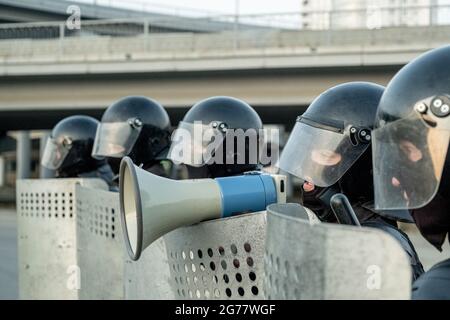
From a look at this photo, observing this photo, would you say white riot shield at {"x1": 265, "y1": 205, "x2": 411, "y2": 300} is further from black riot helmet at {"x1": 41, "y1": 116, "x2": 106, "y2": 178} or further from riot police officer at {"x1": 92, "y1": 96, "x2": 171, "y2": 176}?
black riot helmet at {"x1": 41, "y1": 116, "x2": 106, "y2": 178}

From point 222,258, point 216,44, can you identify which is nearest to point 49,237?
point 222,258

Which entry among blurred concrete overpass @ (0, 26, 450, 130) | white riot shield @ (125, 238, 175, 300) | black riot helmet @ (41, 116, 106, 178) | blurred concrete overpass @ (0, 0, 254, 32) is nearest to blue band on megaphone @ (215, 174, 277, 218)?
white riot shield @ (125, 238, 175, 300)

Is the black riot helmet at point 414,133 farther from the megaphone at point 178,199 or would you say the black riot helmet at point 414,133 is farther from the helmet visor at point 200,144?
the helmet visor at point 200,144

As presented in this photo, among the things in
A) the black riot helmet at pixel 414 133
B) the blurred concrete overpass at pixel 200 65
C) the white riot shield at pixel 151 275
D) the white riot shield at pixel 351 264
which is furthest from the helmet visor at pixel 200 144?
the blurred concrete overpass at pixel 200 65

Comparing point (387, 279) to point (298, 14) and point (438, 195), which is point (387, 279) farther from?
point (298, 14)

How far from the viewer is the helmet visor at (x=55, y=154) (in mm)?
7031

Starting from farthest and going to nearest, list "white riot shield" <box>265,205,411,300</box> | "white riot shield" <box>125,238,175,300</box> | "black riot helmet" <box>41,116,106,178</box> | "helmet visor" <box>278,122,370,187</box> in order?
"black riot helmet" <box>41,116,106,178</box> → "helmet visor" <box>278,122,370,187</box> → "white riot shield" <box>125,238,175,300</box> → "white riot shield" <box>265,205,411,300</box>

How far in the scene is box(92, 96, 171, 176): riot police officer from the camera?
225 inches

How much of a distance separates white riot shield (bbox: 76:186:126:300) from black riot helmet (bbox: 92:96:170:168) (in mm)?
1065

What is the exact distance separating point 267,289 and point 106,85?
64.3 feet

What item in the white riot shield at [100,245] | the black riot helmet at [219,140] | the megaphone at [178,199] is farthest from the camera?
the black riot helmet at [219,140]

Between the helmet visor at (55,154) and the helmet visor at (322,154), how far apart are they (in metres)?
4.22

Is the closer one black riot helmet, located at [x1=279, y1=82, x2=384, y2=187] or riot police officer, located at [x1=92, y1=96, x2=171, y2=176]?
black riot helmet, located at [x1=279, y1=82, x2=384, y2=187]
